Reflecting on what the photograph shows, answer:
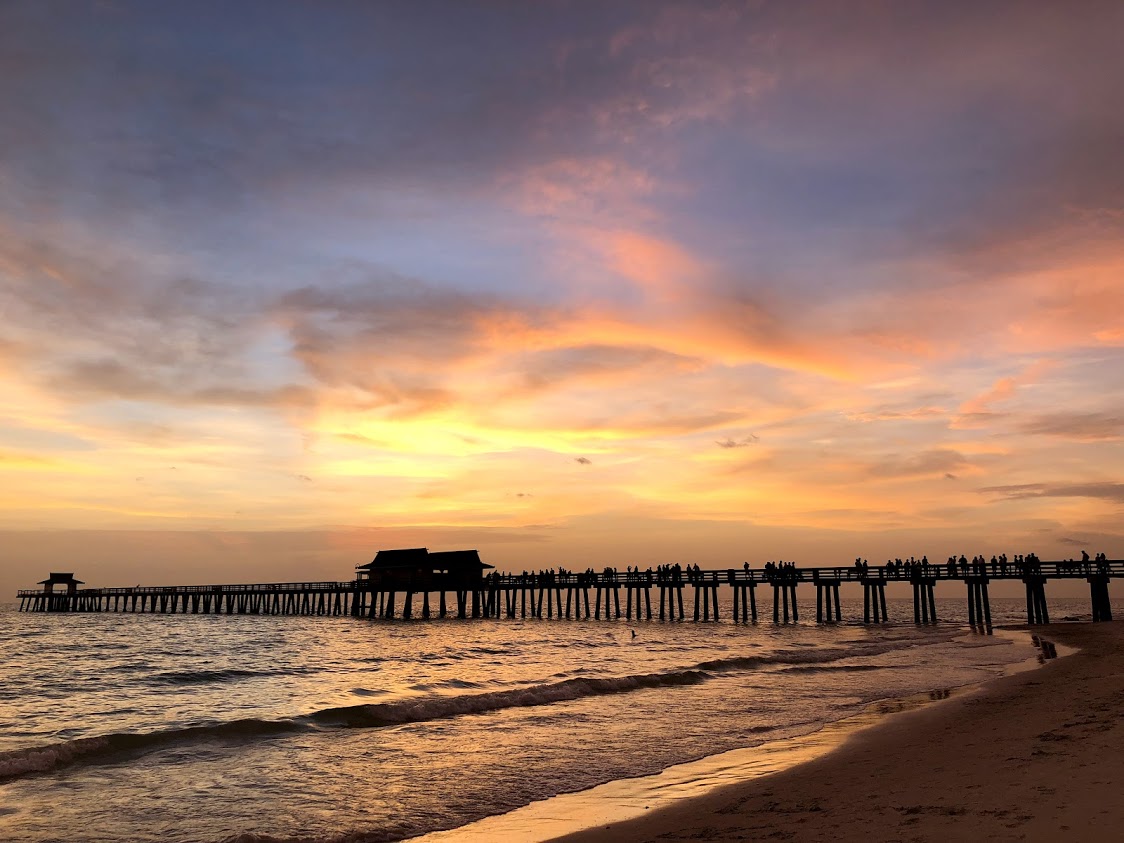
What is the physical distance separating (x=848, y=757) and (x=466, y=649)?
3067 centimetres

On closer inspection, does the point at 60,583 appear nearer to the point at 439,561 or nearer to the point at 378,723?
the point at 439,561

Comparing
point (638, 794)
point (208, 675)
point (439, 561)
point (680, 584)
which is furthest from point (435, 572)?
point (638, 794)

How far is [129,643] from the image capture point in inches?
1900

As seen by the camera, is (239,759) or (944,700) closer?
(239,759)

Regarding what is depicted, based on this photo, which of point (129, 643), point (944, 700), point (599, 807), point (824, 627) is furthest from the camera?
point (824, 627)

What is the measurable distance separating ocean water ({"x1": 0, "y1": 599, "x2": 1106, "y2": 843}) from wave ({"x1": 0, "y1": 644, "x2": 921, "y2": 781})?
2.8 inches

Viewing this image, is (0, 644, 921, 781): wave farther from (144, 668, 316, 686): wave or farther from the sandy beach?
the sandy beach

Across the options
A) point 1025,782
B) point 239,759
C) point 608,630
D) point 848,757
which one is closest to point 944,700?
point 848,757

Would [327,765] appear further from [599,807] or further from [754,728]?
[754,728]

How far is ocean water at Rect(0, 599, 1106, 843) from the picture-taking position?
1115 cm

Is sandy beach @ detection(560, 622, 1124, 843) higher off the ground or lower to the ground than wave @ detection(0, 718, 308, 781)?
higher

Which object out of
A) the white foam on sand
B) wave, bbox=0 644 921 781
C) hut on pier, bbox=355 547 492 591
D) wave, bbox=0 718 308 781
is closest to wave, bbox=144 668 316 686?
wave, bbox=0 644 921 781

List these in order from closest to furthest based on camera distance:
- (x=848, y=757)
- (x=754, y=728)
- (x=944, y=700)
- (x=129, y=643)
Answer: (x=848, y=757), (x=754, y=728), (x=944, y=700), (x=129, y=643)

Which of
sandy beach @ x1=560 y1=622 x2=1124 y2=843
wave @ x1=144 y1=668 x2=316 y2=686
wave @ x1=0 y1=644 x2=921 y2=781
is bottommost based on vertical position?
wave @ x1=144 y1=668 x2=316 y2=686
